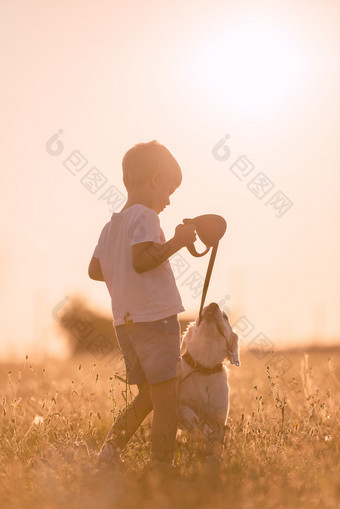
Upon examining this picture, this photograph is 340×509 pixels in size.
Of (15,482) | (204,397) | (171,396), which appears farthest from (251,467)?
(15,482)

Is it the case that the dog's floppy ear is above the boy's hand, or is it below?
below

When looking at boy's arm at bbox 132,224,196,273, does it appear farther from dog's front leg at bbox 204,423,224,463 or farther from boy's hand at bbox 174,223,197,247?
dog's front leg at bbox 204,423,224,463

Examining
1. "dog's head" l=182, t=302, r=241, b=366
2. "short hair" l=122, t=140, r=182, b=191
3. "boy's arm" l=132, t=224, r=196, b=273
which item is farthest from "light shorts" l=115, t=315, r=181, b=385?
"short hair" l=122, t=140, r=182, b=191

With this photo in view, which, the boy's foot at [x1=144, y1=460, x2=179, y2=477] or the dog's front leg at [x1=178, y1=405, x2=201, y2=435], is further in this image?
the dog's front leg at [x1=178, y1=405, x2=201, y2=435]

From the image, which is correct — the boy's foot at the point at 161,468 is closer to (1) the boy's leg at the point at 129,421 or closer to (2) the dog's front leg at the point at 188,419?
(1) the boy's leg at the point at 129,421

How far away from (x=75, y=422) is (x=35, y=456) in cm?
119

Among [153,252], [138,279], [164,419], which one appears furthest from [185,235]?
[164,419]

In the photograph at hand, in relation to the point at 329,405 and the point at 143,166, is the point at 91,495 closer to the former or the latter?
the point at 143,166

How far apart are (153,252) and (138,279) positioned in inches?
9.9

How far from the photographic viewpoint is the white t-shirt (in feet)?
14.5

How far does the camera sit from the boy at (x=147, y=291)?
4.39 meters

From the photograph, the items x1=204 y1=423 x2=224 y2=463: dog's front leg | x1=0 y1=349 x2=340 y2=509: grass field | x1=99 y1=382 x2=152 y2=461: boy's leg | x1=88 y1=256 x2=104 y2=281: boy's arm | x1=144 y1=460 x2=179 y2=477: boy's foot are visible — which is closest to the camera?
x1=0 y1=349 x2=340 y2=509: grass field

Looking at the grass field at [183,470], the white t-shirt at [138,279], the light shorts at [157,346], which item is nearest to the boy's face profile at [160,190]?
Answer: the white t-shirt at [138,279]

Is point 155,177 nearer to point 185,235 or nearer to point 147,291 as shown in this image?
point 185,235
